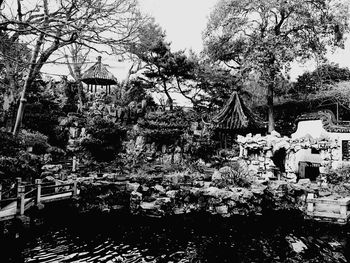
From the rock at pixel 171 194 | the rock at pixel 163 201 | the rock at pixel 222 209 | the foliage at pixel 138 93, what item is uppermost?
the foliage at pixel 138 93

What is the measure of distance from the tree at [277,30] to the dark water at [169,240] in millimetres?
11447

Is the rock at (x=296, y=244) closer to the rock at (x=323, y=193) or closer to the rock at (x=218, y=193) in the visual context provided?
the rock at (x=218, y=193)

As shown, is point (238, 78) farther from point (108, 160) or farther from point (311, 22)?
point (108, 160)

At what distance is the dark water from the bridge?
2.59ft

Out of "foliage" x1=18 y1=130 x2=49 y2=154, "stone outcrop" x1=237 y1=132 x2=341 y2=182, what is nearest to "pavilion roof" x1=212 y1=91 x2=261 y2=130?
"stone outcrop" x1=237 y1=132 x2=341 y2=182

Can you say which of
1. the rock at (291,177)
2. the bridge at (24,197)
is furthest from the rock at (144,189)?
the rock at (291,177)

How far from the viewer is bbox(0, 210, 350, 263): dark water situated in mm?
7996

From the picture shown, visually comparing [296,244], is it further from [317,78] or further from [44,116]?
[44,116]

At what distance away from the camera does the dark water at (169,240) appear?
800 cm

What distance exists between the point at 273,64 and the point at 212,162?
8.06m


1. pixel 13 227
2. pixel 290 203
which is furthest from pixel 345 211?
pixel 13 227

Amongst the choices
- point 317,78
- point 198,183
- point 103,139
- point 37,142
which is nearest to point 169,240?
point 198,183

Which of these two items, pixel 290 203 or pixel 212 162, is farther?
pixel 212 162

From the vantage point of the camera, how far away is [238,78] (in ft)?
72.7
